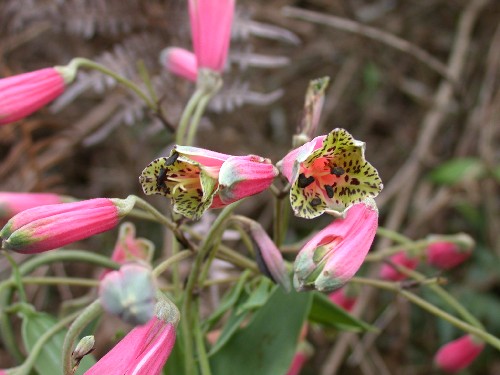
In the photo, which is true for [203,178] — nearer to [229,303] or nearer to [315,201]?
[315,201]

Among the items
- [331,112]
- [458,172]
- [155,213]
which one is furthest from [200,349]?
[331,112]

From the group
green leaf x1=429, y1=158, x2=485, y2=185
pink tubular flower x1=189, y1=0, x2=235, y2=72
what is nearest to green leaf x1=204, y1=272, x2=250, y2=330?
pink tubular flower x1=189, y1=0, x2=235, y2=72

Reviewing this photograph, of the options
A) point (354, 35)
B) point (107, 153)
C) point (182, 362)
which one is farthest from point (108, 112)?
point (182, 362)

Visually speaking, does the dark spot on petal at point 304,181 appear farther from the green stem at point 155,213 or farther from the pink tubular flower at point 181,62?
the pink tubular flower at point 181,62

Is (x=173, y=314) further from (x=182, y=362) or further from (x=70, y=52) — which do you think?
(x=70, y=52)

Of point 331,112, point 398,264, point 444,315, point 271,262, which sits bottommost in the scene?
point 331,112

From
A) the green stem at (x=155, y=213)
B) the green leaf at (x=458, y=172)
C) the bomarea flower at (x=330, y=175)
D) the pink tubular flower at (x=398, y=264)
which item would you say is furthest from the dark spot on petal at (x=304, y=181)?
the green leaf at (x=458, y=172)
